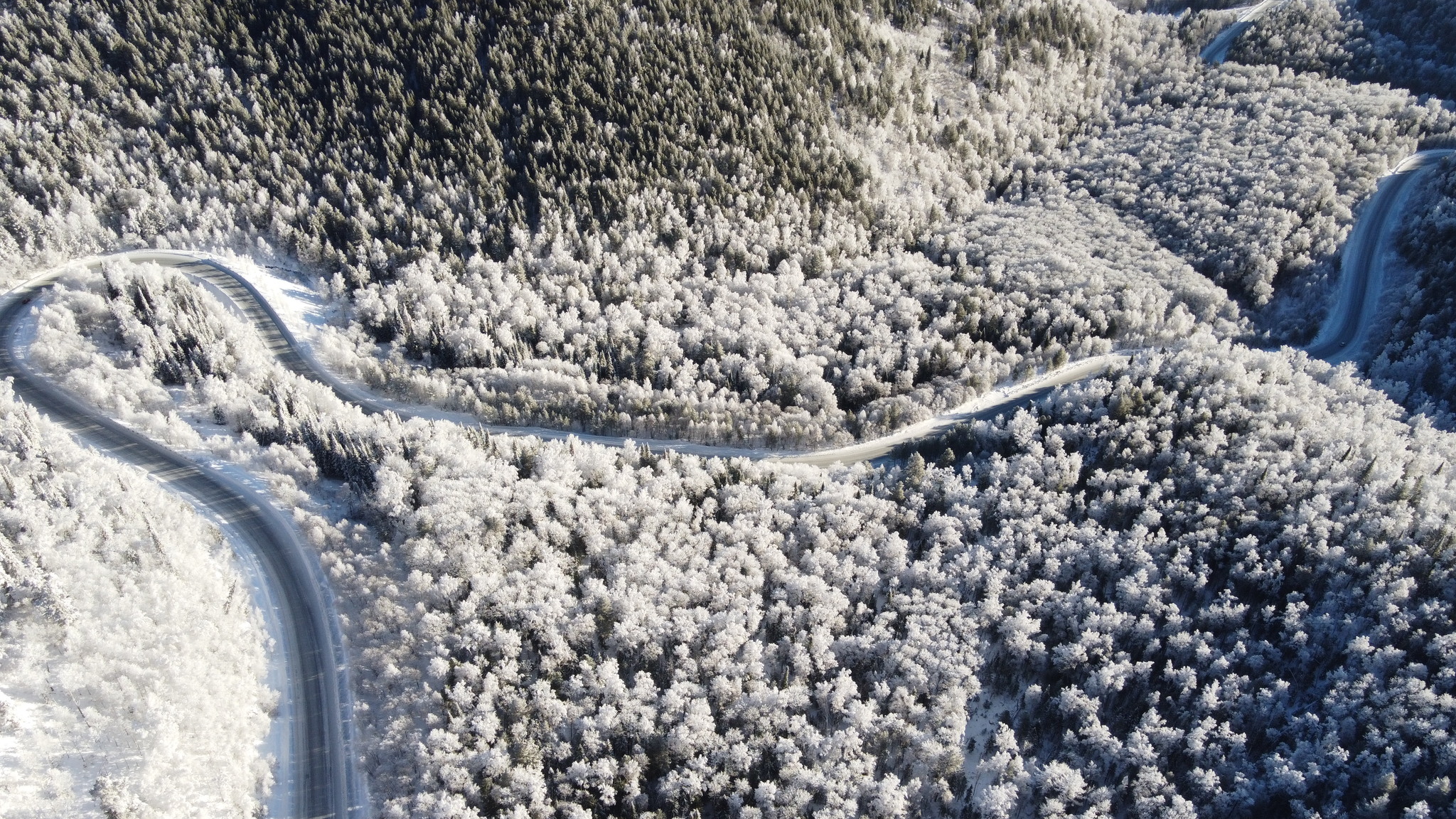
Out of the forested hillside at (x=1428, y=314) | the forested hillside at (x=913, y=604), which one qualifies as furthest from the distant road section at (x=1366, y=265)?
the forested hillside at (x=913, y=604)

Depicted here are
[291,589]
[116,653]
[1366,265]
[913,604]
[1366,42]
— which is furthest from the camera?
[1366,42]

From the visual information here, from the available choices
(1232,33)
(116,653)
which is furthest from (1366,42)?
(116,653)

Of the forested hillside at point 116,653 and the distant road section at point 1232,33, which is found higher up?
the distant road section at point 1232,33

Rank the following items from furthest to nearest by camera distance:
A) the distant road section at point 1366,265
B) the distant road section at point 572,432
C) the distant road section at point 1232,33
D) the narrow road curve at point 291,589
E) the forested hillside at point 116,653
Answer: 1. the distant road section at point 1232,33
2. the distant road section at point 1366,265
3. the distant road section at point 572,432
4. the narrow road curve at point 291,589
5. the forested hillside at point 116,653

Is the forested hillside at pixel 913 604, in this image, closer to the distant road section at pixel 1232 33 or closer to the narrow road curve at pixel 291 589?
the narrow road curve at pixel 291 589

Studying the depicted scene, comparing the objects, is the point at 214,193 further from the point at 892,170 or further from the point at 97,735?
the point at 892,170

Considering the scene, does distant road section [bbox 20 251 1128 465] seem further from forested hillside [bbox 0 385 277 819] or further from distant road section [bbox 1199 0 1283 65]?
distant road section [bbox 1199 0 1283 65]

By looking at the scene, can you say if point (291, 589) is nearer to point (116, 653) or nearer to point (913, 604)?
point (116, 653)
